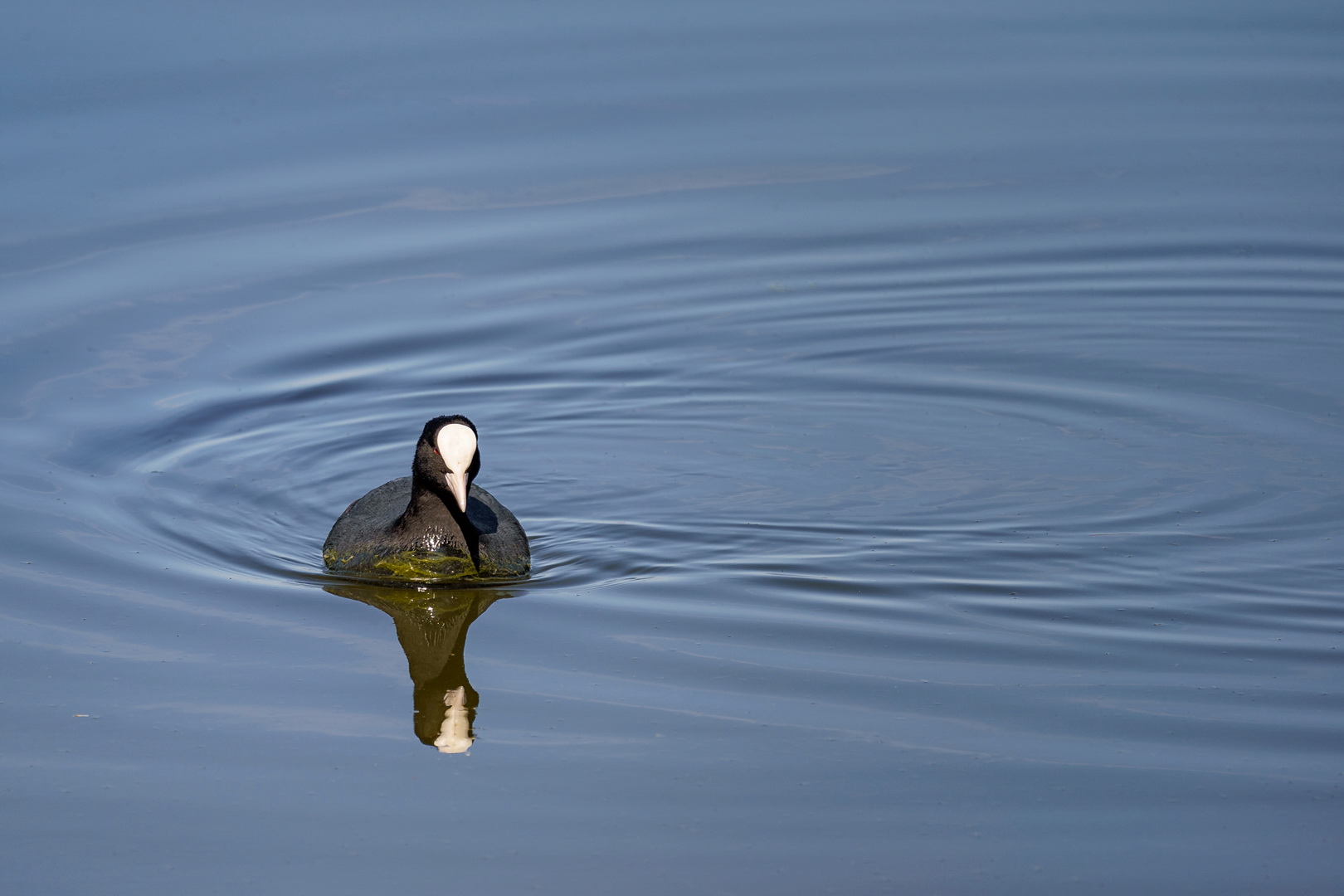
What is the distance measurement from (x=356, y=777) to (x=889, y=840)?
2.04 meters

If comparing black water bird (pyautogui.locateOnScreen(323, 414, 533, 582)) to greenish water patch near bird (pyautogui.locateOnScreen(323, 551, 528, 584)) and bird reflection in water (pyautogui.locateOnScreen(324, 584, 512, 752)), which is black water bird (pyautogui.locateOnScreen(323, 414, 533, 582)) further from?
bird reflection in water (pyautogui.locateOnScreen(324, 584, 512, 752))

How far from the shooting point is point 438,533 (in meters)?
8.21

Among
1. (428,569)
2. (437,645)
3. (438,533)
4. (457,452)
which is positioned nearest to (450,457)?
(457,452)

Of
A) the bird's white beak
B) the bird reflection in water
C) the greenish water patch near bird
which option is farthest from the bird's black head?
the bird reflection in water

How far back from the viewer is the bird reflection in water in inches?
265

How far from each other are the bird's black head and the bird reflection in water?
50 cm

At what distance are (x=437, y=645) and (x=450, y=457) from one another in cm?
90

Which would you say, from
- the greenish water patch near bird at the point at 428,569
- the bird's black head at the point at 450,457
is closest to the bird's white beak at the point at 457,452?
the bird's black head at the point at 450,457

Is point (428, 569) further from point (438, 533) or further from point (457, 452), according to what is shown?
point (457, 452)

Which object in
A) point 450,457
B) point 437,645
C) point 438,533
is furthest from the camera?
point 438,533

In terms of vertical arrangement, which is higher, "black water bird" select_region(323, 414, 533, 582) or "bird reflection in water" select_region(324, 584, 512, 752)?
"black water bird" select_region(323, 414, 533, 582)

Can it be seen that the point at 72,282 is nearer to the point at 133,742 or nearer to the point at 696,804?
the point at 133,742

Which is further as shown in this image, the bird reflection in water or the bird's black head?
the bird's black head

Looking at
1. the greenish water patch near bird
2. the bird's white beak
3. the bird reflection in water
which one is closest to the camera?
the bird reflection in water
